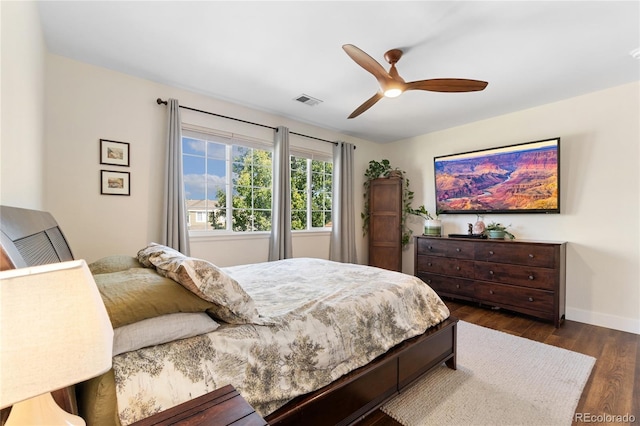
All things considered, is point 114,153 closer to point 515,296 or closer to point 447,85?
point 447,85

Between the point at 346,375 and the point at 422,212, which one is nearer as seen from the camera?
the point at 346,375

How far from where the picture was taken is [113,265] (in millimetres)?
1743

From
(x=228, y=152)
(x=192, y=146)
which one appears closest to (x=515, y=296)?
(x=228, y=152)

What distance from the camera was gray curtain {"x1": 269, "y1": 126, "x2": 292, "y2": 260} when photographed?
368cm

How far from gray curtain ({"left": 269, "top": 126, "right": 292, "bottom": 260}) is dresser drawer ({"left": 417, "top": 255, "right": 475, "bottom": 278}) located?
1.97m

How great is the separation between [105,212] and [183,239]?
28.6 inches

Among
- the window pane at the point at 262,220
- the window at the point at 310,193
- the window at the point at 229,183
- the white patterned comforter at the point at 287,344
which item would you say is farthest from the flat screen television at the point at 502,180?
the window pane at the point at 262,220

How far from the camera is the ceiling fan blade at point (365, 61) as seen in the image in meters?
1.89

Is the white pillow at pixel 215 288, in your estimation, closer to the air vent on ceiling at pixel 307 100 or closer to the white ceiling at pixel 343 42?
the white ceiling at pixel 343 42

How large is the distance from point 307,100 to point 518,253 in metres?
3.04

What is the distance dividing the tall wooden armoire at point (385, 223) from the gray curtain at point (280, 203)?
Result: 1.74m

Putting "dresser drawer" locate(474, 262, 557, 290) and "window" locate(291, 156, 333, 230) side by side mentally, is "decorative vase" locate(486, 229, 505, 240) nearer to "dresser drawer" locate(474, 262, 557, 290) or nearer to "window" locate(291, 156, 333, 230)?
"dresser drawer" locate(474, 262, 557, 290)

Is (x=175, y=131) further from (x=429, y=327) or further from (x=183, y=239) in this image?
(x=429, y=327)
